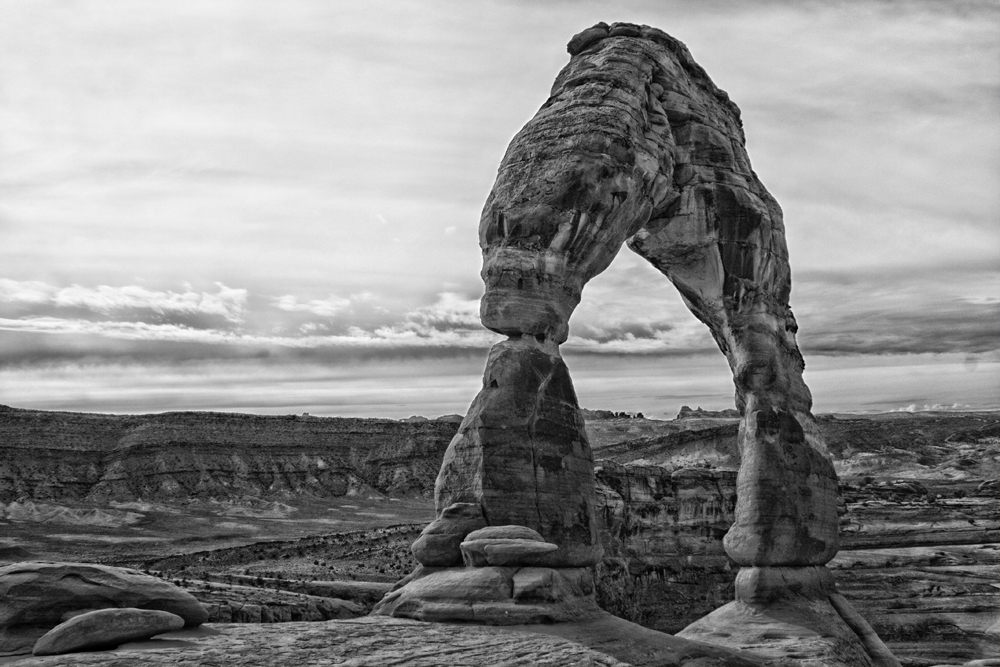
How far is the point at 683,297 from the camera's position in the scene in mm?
27172

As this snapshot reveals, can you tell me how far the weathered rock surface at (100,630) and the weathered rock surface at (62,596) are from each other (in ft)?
1.19

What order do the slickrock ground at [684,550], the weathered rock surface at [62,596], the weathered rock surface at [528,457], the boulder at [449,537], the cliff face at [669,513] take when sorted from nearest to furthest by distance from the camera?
the weathered rock surface at [62,596] < the boulder at [449,537] < the weathered rock surface at [528,457] < the slickrock ground at [684,550] < the cliff face at [669,513]

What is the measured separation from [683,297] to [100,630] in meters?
17.6

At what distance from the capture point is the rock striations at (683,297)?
59.9ft

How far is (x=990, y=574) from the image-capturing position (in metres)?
36.9

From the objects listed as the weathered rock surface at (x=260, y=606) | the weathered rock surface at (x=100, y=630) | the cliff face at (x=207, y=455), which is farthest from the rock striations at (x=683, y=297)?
the cliff face at (x=207, y=455)

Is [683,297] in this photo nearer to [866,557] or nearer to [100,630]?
[866,557]

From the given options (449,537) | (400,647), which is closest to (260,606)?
(449,537)

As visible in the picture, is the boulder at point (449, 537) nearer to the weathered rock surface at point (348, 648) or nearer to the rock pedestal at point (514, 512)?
the rock pedestal at point (514, 512)

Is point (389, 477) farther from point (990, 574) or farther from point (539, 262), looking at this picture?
point (539, 262)

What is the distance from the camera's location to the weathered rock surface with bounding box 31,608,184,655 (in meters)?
12.7

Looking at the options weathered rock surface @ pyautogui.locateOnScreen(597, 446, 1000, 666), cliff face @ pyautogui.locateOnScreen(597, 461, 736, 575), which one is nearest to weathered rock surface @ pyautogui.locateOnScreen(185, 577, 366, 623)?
weathered rock surface @ pyautogui.locateOnScreen(597, 446, 1000, 666)

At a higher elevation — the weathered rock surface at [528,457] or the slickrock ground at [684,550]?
the weathered rock surface at [528,457]

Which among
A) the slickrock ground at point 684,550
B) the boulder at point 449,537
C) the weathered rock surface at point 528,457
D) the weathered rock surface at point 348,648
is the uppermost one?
the weathered rock surface at point 528,457
